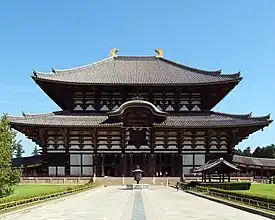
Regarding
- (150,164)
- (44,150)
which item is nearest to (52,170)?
(44,150)

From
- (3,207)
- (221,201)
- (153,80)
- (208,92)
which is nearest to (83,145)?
(153,80)

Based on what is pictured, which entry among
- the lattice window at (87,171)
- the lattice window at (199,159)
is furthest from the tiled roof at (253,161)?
the lattice window at (87,171)

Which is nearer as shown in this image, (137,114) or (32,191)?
(32,191)

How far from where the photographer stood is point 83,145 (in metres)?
65.0

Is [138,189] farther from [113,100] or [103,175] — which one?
[113,100]

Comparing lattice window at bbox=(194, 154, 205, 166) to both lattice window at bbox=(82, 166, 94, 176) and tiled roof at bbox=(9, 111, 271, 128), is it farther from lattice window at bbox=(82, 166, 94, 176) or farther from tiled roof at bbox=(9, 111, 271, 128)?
lattice window at bbox=(82, 166, 94, 176)

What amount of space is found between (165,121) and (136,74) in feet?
37.3

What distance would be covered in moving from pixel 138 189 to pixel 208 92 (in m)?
25.6

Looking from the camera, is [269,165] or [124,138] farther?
[269,165]

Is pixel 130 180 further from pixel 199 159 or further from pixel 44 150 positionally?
pixel 44 150

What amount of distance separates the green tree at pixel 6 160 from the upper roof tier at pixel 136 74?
38.6m

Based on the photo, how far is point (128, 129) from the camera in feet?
214

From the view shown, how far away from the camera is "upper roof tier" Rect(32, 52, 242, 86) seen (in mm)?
67438

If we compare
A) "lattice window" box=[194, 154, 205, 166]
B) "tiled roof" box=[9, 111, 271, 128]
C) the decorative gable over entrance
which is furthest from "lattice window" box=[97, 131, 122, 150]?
"lattice window" box=[194, 154, 205, 166]
